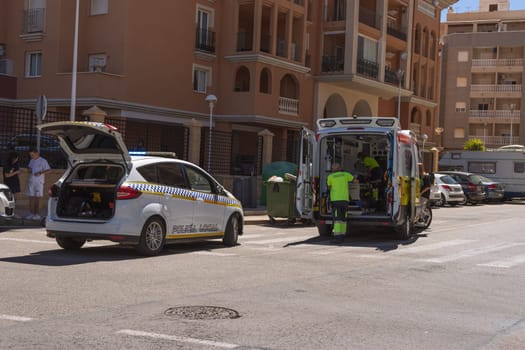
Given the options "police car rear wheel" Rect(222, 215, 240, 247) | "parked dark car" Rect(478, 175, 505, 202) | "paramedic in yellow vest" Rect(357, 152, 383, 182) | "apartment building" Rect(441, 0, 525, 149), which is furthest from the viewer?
"apartment building" Rect(441, 0, 525, 149)

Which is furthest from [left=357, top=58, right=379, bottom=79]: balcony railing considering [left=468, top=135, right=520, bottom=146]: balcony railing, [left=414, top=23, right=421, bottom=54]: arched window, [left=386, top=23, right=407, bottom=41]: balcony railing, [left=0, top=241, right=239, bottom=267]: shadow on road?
[left=468, top=135, right=520, bottom=146]: balcony railing

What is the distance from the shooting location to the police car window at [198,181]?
13281mm

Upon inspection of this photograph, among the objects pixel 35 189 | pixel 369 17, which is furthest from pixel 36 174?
pixel 369 17

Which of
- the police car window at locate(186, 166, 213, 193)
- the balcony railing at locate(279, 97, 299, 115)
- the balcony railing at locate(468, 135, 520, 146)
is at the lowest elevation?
the police car window at locate(186, 166, 213, 193)

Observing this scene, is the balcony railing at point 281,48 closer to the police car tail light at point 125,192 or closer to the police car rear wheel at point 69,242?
the police car rear wheel at point 69,242

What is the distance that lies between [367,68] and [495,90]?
36.4 metres

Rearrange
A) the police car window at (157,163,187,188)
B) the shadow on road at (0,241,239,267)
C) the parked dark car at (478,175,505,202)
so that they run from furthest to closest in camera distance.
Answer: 1. the parked dark car at (478,175,505,202)
2. the police car window at (157,163,187,188)
3. the shadow on road at (0,241,239,267)

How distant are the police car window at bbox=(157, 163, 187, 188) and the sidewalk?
447 cm

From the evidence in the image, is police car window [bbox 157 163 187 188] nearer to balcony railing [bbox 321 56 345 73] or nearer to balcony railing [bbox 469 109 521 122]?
balcony railing [bbox 321 56 345 73]

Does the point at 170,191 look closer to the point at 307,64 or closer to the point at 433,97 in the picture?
the point at 307,64

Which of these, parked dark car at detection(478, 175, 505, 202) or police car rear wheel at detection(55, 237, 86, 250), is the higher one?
parked dark car at detection(478, 175, 505, 202)

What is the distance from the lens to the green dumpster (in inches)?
810

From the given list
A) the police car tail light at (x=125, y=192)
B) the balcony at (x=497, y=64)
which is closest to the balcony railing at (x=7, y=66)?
the police car tail light at (x=125, y=192)

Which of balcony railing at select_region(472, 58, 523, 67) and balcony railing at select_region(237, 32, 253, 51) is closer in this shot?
balcony railing at select_region(237, 32, 253, 51)
